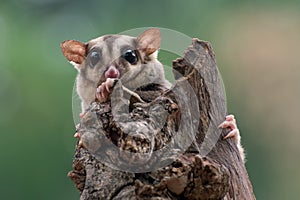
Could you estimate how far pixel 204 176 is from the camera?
1188 millimetres

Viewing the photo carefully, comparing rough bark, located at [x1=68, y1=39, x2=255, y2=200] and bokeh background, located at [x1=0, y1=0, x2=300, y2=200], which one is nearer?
rough bark, located at [x1=68, y1=39, x2=255, y2=200]

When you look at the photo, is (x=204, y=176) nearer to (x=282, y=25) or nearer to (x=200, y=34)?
(x=200, y=34)

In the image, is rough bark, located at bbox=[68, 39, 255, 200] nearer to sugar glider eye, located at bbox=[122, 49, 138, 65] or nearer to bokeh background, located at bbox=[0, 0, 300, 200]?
sugar glider eye, located at bbox=[122, 49, 138, 65]

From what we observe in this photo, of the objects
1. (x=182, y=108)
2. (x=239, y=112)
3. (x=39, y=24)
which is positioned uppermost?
(x=39, y=24)

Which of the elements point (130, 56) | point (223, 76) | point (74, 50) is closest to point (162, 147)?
point (130, 56)

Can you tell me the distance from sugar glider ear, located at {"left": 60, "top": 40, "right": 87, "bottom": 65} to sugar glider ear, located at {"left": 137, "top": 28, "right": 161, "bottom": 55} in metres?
0.21

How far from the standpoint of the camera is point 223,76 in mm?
3775

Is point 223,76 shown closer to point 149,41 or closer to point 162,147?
point 149,41

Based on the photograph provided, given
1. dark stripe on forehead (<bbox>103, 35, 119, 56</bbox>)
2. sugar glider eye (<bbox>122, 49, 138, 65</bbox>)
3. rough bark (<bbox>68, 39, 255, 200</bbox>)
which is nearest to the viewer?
rough bark (<bbox>68, 39, 255, 200</bbox>)

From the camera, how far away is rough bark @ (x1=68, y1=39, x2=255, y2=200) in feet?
3.90

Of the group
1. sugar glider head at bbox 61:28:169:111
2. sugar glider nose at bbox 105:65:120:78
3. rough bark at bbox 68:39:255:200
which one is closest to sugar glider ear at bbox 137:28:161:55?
sugar glider head at bbox 61:28:169:111

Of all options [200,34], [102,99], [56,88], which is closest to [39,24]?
[56,88]

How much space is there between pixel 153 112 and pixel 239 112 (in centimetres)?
249

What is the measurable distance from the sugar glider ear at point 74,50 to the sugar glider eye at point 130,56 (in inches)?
7.0
